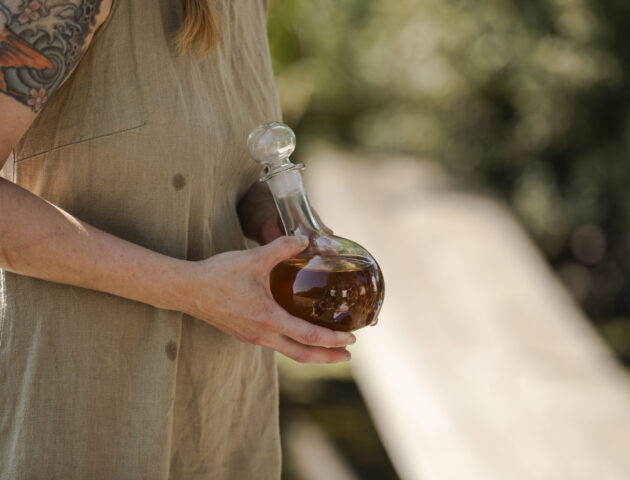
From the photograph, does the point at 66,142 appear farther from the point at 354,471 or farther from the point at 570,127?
the point at 570,127

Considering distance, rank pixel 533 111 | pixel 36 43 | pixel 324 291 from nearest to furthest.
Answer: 1. pixel 36 43
2. pixel 324 291
3. pixel 533 111

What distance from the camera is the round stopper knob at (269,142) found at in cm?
98

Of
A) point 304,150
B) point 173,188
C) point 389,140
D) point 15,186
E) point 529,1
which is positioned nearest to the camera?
point 15,186

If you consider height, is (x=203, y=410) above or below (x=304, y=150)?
above

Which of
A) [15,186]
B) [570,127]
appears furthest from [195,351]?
[570,127]

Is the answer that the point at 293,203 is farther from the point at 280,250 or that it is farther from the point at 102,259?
the point at 102,259

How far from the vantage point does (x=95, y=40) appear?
920 millimetres

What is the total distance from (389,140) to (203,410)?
14.8ft

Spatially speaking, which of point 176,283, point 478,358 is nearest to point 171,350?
point 176,283

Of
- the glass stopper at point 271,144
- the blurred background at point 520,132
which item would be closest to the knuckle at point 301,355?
the glass stopper at point 271,144

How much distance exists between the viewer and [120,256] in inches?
34.9

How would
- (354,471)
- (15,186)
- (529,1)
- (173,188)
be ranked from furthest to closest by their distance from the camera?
(529,1) < (354,471) < (173,188) < (15,186)

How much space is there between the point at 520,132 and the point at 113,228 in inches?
172

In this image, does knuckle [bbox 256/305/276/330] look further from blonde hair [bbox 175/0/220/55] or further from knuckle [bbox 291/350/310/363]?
blonde hair [bbox 175/0/220/55]
